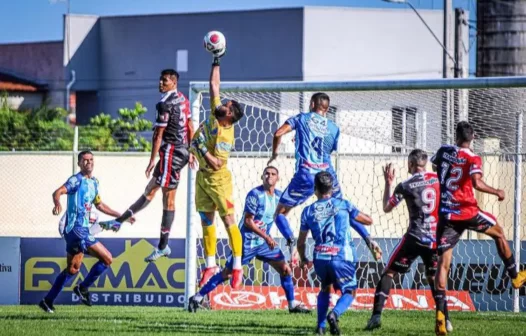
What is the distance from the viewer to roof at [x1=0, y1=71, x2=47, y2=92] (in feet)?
198

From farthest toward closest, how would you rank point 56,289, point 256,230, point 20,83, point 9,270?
1. point 20,83
2. point 9,270
3. point 56,289
4. point 256,230

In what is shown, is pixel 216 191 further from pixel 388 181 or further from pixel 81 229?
pixel 81 229

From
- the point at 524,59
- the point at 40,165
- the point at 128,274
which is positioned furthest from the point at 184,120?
the point at 524,59

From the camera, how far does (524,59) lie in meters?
38.6

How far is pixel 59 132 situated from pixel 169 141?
25.4 meters

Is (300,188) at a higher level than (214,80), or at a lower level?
lower

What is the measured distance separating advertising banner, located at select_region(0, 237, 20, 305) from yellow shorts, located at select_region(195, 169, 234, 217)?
8303 mm

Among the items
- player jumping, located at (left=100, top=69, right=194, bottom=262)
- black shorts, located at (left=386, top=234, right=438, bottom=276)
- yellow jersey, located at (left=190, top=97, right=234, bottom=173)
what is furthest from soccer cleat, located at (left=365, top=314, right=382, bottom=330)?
player jumping, located at (left=100, top=69, right=194, bottom=262)

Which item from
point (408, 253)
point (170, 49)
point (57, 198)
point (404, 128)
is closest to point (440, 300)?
point (408, 253)

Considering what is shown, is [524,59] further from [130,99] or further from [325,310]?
[325,310]

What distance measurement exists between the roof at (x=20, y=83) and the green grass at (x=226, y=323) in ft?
151

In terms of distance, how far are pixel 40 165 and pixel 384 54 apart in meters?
29.7

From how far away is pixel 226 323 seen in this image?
43.9ft

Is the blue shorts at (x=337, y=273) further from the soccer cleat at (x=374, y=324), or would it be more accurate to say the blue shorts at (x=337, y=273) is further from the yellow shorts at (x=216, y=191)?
the yellow shorts at (x=216, y=191)
